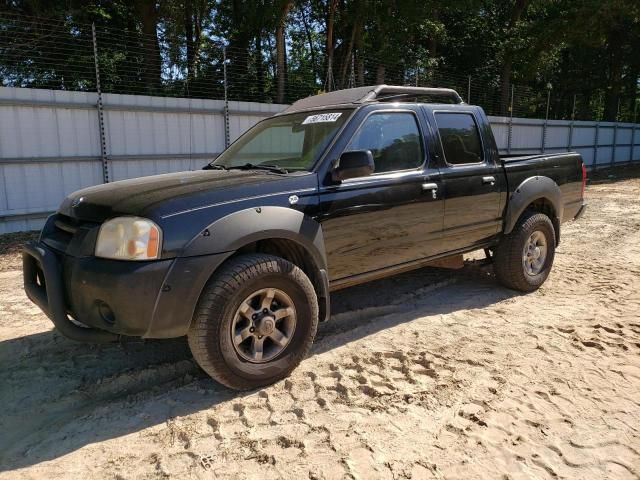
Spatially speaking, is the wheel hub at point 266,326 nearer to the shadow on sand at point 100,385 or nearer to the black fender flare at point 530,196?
the shadow on sand at point 100,385

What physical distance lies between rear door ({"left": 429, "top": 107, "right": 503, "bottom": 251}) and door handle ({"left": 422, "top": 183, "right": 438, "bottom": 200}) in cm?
12

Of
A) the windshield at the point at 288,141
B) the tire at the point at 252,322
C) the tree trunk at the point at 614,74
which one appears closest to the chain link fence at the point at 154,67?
the windshield at the point at 288,141

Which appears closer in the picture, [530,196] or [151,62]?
[530,196]

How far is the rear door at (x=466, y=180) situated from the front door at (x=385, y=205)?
183 millimetres

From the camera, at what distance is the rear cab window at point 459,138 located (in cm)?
443

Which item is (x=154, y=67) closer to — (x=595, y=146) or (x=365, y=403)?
(x=365, y=403)

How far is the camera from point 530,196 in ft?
16.5

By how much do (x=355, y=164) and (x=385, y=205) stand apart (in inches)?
21.5

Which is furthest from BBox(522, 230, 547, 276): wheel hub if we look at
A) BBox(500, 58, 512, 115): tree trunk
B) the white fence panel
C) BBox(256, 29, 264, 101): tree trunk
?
BBox(500, 58, 512, 115): tree trunk

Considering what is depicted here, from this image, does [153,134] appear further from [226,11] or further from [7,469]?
[226,11]

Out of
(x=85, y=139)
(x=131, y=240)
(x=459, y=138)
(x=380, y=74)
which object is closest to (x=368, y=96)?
(x=459, y=138)

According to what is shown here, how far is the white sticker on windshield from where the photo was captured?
3907mm

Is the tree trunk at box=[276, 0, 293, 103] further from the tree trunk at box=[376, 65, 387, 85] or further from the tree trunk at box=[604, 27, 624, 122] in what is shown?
the tree trunk at box=[604, 27, 624, 122]

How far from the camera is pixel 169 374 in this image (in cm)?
345
